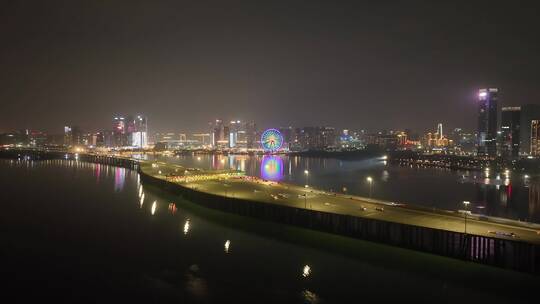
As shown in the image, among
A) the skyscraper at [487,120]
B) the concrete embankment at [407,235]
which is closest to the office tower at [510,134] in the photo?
the skyscraper at [487,120]

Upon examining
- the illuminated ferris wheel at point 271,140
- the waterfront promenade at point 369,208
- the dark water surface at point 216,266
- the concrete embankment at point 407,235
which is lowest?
the dark water surface at point 216,266

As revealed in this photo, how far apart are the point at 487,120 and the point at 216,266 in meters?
155

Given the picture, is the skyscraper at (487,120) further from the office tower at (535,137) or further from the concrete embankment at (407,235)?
the concrete embankment at (407,235)

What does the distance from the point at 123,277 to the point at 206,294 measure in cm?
456

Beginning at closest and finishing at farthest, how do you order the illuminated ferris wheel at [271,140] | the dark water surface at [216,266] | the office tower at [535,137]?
the dark water surface at [216,266], the illuminated ferris wheel at [271,140], the office tower at [535,137]

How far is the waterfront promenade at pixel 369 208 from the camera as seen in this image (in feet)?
67.4

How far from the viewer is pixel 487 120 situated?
151 metres

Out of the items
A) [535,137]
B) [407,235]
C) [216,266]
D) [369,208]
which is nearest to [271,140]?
[369,208]

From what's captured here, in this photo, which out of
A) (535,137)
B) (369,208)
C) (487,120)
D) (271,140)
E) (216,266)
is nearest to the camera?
(216,266)

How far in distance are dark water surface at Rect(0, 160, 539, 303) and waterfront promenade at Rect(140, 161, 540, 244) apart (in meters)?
1.85

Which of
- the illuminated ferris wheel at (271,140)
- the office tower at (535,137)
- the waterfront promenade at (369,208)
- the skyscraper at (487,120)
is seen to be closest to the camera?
the waterfront promenade at (369,208)

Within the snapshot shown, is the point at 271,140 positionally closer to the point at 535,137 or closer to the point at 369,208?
the point at 369,208

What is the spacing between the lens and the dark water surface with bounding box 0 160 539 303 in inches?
673

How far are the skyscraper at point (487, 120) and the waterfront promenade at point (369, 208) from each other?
127 metres
